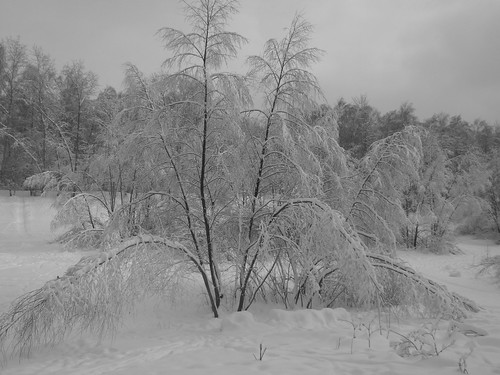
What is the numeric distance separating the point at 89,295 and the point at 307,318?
3.50 meters

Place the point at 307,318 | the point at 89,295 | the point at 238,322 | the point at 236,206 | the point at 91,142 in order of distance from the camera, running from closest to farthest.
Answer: the point at 89,295 → the point at 238,322 → the point at 307,318 → the point at 236,206 → the point at 91,142

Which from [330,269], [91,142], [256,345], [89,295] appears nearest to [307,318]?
[330,269]

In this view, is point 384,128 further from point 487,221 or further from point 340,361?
point 340,361

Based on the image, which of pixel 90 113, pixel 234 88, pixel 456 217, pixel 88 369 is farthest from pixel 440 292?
pixel 90 113

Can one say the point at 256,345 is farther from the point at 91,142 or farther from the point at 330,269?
the point at 91,142

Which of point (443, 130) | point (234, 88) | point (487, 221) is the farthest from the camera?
point (443, 130)

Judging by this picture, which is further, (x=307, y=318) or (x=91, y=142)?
(x=91, y=142)

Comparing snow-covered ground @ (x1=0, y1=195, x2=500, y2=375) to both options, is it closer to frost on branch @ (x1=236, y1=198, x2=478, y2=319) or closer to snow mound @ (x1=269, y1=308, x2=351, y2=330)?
snow mound @ (x1=269, y1=308, x2=351, y2=330)

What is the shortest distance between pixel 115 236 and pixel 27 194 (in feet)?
81.4

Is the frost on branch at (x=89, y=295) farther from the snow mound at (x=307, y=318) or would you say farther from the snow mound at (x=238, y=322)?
the snow mound at (x=307, y=318)

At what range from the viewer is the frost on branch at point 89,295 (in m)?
4.53

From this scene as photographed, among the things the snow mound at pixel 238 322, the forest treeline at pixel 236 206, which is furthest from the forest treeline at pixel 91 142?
the snow mound at pixel 238 322

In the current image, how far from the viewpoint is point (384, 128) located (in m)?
26.7

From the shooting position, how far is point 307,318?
606 cm
